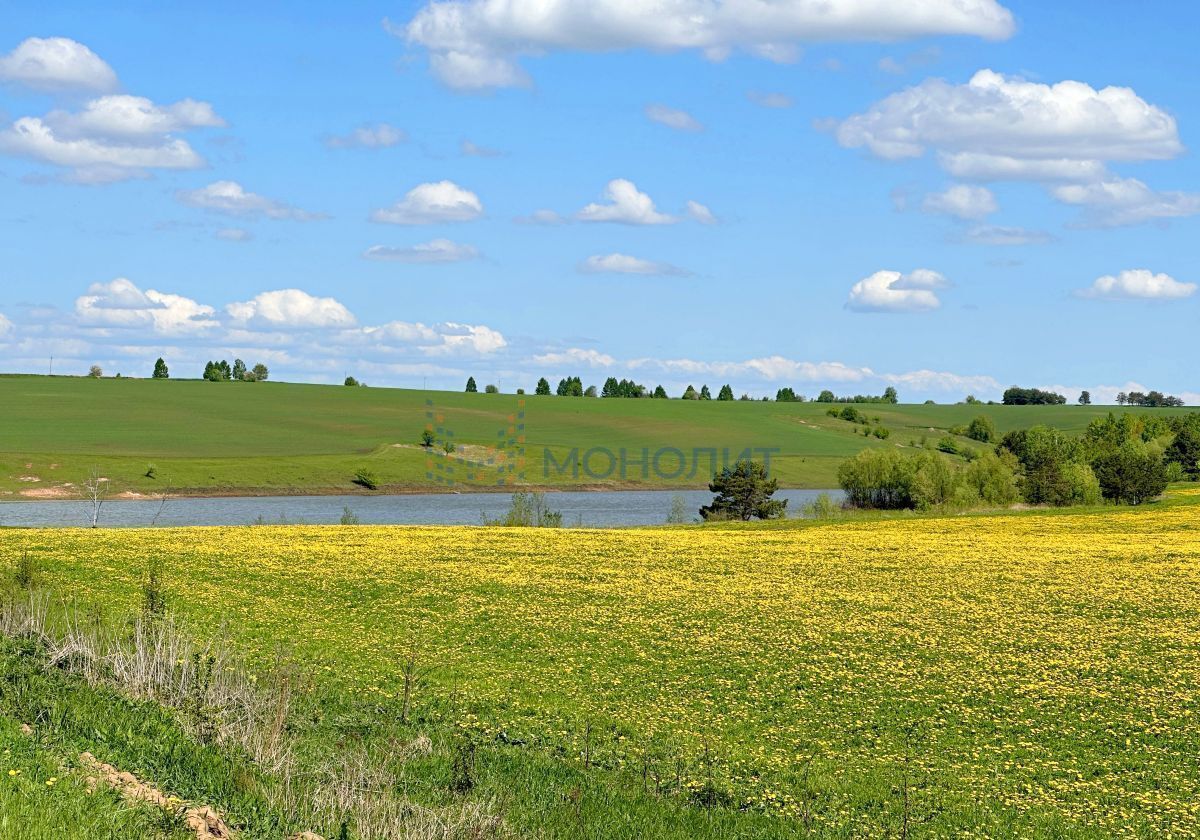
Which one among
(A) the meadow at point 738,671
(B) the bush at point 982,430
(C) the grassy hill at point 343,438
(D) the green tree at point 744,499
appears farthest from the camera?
(B) the bush at point 982,430

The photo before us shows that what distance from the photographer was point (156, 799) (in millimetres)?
12867

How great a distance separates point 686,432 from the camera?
173375mm

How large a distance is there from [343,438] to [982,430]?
10266 cm

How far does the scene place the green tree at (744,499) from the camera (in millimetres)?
89688

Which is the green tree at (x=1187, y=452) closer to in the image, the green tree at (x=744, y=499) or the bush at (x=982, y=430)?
the bush at (x=982, y=430)

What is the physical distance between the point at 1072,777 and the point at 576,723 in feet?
23.6

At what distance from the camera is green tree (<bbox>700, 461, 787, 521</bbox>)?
89688mm

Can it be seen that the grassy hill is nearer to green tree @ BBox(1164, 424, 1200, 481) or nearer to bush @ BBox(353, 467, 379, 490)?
bush @ BBox(353, 467, 379, 490)

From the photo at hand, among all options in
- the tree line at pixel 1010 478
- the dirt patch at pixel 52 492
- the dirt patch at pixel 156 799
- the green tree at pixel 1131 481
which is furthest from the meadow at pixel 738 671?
the dirt patch at pixel 52 492

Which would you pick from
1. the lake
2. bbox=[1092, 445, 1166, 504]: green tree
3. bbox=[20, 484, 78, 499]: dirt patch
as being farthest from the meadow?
bbox=[20, 484, 78, 499]: dirt patch

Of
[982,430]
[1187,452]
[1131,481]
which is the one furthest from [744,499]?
[982,430]

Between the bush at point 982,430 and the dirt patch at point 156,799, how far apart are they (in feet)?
624

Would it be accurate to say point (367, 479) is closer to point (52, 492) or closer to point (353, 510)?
point (353, 510)

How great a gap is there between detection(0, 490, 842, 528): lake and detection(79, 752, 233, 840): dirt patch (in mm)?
58860
